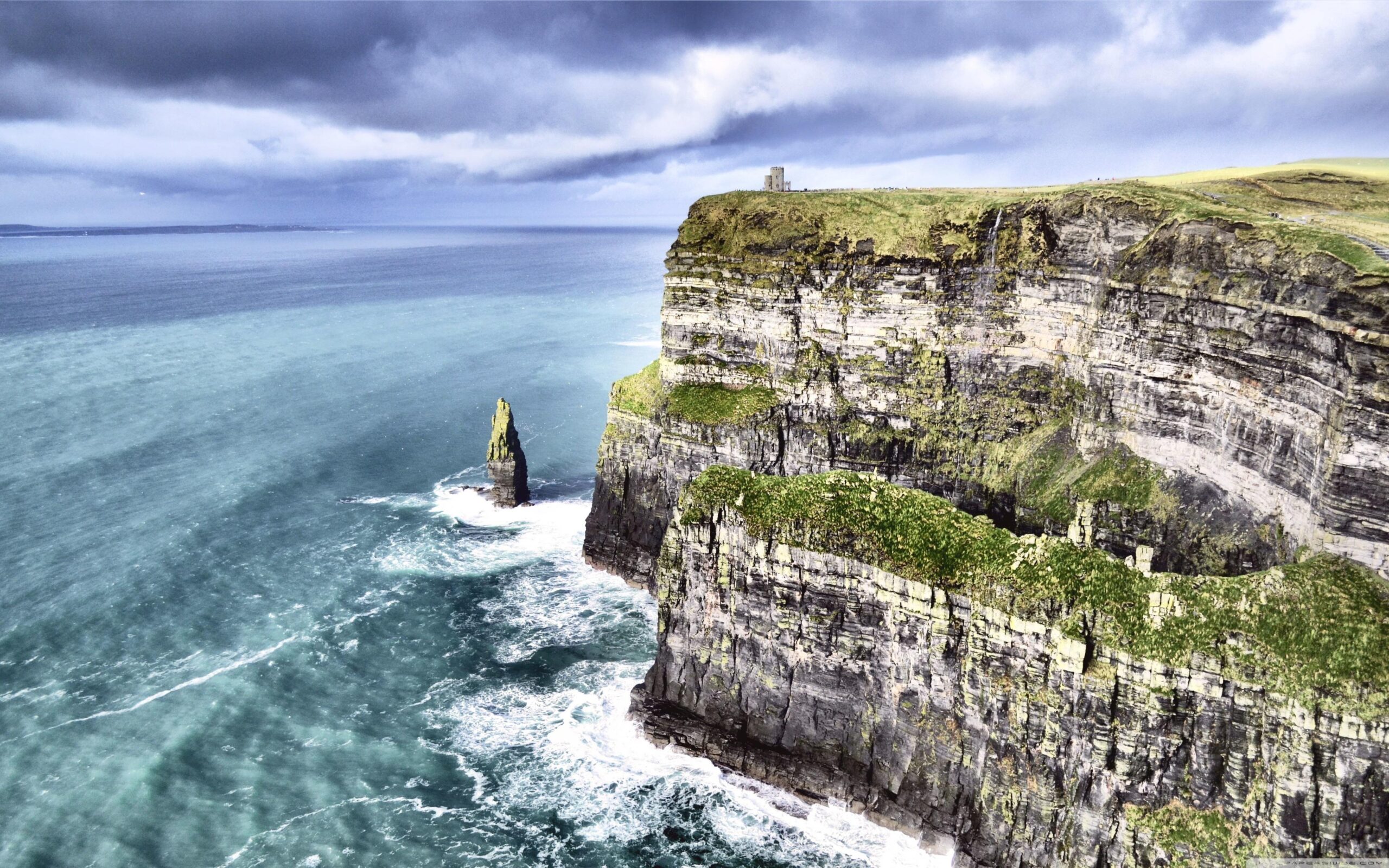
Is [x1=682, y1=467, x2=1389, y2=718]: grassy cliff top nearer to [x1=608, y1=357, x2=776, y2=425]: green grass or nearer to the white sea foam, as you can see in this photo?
the white sea foam

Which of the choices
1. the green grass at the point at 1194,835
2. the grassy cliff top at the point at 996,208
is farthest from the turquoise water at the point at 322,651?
the grassy cliff top at the point at 996,208

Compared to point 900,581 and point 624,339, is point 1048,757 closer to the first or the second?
point 900,581

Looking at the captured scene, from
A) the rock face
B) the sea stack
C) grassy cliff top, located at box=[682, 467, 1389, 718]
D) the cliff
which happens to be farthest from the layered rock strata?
the sea stack

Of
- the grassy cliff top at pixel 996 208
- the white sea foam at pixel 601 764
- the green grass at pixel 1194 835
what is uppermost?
the grassy cliff top at pixel 996 208

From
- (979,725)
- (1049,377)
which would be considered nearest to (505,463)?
(1049,377)

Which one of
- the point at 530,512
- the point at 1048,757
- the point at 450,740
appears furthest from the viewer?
the point at 530,512

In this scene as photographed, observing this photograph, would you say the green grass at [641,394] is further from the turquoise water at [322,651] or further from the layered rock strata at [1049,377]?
the turquoise water at [322,651]

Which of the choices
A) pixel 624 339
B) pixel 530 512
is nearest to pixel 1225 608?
pixel 530 512
